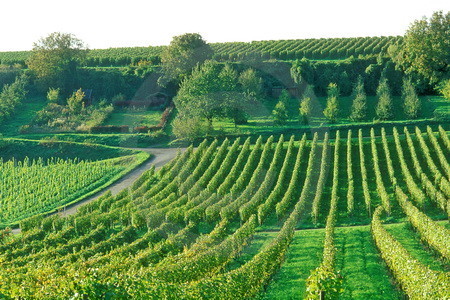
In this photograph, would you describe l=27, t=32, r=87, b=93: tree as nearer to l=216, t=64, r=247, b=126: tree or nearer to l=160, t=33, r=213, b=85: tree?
l=160, t=33, r=213, b=85: tree

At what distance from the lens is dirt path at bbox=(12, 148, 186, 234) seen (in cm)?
4507

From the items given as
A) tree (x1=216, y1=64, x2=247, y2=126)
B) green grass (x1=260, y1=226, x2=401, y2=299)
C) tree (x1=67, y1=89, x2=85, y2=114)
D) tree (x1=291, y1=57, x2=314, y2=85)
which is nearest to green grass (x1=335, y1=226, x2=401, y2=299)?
green grass (x1=260, y1=226, x2=401, y2=299)

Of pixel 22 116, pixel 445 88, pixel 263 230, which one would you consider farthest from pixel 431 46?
pixel 22 116

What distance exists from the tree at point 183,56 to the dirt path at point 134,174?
63.4 ft

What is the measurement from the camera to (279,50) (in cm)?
9812

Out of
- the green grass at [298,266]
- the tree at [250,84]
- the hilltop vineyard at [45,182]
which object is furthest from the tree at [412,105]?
the green grass at [298,266]

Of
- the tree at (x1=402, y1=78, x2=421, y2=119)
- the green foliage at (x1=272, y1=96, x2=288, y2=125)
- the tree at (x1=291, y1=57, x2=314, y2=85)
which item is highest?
the tree at (x1=291, y1=57, x2=314, y2=85)

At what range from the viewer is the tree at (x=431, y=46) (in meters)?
69.4

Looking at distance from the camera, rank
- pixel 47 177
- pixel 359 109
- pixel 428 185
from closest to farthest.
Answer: pixel 428 185
pixel 47 177
pixel 359 109

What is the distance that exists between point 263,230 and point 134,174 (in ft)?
59.4

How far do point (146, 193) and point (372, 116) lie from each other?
109 ft

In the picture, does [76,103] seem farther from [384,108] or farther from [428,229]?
[428,229]

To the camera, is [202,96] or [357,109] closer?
[202,96]

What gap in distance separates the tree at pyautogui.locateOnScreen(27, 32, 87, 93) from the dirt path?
28085 mm
